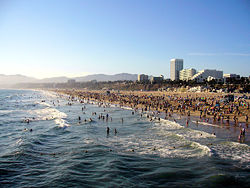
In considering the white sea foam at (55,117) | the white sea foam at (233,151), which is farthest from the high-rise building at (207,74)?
the white sea foam at (233,151)

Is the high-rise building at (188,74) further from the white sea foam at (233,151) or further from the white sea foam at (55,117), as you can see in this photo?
the white sea foam at (233,151)

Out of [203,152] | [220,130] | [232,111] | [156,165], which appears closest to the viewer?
[156,165]

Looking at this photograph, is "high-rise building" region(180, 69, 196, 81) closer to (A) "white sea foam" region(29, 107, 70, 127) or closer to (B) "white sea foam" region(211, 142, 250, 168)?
(A) "white sea foam" region(29, 107, 70, 127)

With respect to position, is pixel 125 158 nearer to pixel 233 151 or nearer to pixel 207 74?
pixel 233 151

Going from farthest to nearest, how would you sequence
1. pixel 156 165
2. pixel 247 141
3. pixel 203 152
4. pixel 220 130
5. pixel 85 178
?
pixel 220 130
pixel 247 141
pixel 203 152
pixel 156 165
pixel 85 178

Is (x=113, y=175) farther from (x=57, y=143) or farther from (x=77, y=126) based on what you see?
(x=77, y=126)

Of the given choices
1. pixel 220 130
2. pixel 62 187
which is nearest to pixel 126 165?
pixel 62 187

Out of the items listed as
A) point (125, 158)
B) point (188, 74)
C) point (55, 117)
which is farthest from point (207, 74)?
point (125, 158)

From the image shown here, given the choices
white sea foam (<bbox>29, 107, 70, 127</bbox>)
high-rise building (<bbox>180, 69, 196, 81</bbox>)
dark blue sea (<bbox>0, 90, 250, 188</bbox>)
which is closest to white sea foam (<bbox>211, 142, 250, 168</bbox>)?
dark blue sea (<bbox>0, 90, 250, 188</bbox>)

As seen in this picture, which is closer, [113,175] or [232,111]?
[113,175]
